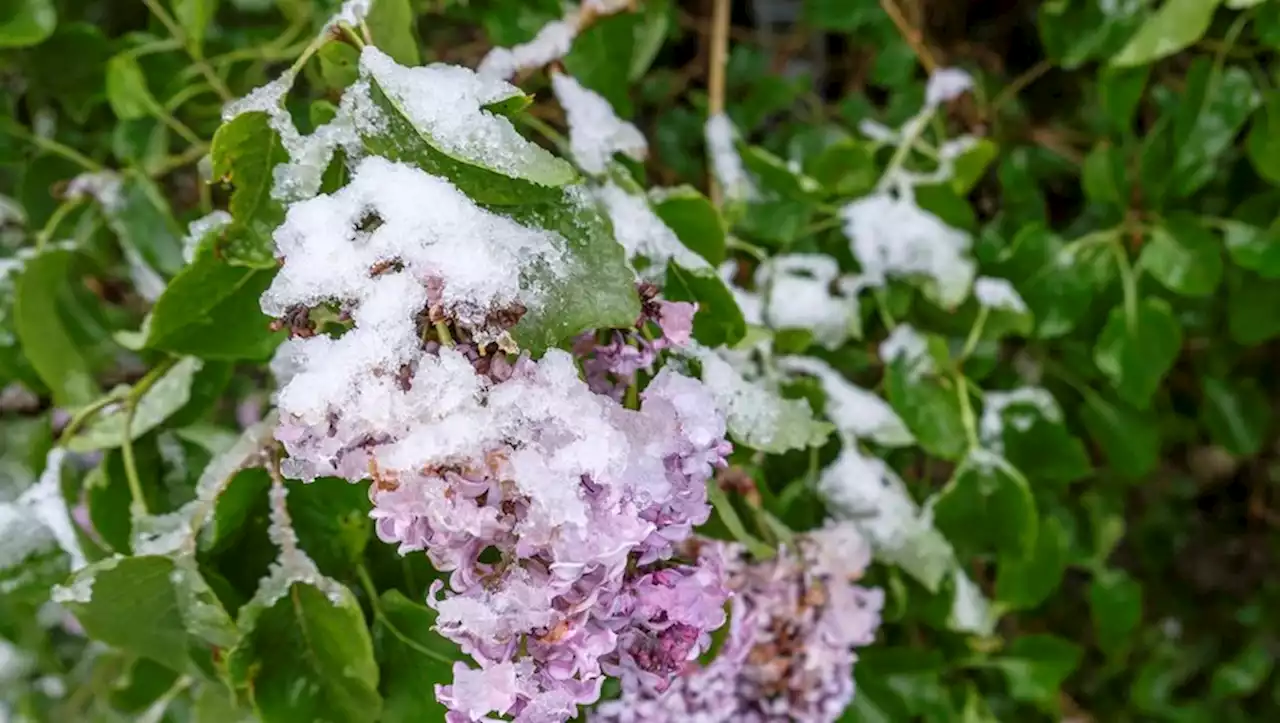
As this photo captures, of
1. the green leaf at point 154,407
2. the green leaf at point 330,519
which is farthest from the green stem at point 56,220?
the green leaf at point 330,519

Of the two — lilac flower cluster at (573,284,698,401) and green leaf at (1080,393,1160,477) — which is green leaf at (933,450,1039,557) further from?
lilac flower cluster at (573,284,698,401)

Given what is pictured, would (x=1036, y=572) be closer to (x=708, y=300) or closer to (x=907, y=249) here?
(x=907, y=249)

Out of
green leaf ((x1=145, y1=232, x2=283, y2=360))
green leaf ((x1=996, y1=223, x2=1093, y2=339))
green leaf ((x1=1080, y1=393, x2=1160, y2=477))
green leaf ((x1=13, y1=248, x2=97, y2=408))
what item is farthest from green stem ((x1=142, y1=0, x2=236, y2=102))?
green leaf ((x1=1080, y1=393, x2=1160, y2=477))

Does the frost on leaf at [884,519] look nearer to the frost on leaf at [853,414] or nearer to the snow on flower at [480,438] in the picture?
the frost on leaf at [853,414]

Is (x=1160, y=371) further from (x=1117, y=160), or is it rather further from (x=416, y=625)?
(x=416, y=625)

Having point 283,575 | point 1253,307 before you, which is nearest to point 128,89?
point 283,575

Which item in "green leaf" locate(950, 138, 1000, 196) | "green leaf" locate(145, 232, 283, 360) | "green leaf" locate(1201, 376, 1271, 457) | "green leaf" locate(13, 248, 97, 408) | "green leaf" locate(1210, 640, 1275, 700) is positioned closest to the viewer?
"green leaf" locate(145, 232, 283, 360)
